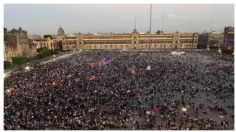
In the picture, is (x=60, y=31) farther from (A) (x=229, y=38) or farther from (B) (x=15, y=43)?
(A) (x=229, y=38)

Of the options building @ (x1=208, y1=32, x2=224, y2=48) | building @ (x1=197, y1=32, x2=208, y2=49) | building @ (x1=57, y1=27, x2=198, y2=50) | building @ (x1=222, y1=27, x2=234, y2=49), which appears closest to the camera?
building @ (x1=222, y1=27, x2=234, y2=49)

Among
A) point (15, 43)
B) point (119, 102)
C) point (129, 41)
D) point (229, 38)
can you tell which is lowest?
point (129, 41)

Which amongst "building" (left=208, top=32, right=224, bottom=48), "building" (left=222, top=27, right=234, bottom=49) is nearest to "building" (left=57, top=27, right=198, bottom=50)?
"building" (left=208, top=32, right=224, bottom=48)

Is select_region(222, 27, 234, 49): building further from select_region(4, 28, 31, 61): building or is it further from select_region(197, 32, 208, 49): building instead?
select_region(4, 28, 31, 61): building

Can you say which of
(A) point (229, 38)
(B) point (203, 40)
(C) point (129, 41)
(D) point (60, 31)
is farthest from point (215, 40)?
(D) point (60, 31)

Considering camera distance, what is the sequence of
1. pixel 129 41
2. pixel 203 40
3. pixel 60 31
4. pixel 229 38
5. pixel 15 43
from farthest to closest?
pixel 60 31
pixel 129 41
pixel 203 40
pixel 229 38
pixel 15 43

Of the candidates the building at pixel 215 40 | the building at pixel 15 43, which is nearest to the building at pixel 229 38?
the building at pixel 215 40
